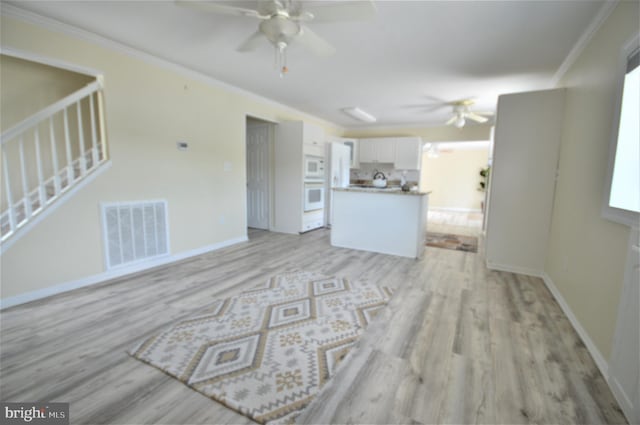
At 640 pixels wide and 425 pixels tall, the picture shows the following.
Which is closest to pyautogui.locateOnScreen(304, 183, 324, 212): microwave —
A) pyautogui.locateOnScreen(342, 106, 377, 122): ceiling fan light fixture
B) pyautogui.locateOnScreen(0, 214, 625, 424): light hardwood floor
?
pyautogui.locateOnScreen(342, 106, 377, 122): ceiling fan light fixture

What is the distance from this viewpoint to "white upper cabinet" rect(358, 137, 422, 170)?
22.6ft

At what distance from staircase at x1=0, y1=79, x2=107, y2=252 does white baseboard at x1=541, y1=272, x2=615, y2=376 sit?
14.4 feet

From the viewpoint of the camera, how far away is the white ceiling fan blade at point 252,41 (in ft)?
7.16

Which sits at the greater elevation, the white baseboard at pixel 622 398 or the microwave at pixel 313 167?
the microwave at pixel 313 167

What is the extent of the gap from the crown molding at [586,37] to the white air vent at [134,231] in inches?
183

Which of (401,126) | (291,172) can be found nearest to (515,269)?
(291,172)

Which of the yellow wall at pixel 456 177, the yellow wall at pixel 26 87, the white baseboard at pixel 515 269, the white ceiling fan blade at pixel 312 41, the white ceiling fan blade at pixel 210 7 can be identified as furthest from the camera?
the yellow wall at pixel 456 177

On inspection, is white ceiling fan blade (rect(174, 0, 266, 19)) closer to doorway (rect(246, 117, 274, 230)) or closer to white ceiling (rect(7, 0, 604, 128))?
white ceiling (rect(7, 0, 604, 128))

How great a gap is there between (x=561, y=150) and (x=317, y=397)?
349cm

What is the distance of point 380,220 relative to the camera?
4148mm

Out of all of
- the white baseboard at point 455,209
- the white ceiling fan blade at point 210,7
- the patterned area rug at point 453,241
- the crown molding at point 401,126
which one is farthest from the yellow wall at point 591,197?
the white baseboard at point 455,209

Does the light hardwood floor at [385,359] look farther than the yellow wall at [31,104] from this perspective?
No

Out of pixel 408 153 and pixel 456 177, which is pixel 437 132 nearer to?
pixel 408 153

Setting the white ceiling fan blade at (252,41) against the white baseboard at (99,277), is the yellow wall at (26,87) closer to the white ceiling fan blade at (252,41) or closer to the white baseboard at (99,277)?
the white baseboard at (99,277)
